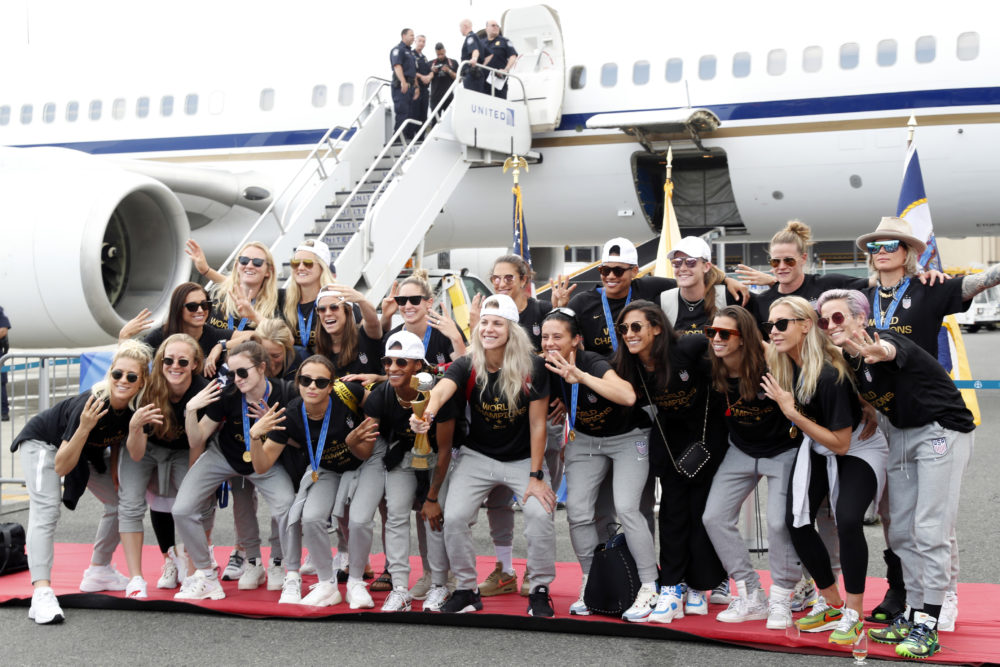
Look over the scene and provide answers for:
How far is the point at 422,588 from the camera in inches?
216

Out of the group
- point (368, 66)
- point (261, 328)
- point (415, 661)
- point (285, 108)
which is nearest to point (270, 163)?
point (285, 108)

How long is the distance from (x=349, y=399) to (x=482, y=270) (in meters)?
14.8

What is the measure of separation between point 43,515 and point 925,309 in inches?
179

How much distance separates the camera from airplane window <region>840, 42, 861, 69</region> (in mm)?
10602

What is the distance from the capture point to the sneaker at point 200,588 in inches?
212

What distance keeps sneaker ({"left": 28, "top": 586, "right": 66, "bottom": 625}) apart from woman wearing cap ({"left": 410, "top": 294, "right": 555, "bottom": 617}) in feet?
6.24

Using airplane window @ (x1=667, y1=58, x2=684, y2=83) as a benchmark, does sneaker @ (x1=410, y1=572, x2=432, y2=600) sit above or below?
below

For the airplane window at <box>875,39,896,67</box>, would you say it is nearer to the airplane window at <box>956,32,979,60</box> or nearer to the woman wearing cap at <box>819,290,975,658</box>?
the airplane window at <box>956,32,979,60</box>

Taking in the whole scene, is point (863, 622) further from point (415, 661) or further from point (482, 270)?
point (482, 270)

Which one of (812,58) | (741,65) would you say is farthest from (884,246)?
(741,65)

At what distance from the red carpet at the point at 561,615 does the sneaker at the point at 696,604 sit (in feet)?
0.21

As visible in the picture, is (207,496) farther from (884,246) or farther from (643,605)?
(884,246)

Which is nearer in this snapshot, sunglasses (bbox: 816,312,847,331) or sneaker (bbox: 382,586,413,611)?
sunglasses (bbox: 816,312,847,331)

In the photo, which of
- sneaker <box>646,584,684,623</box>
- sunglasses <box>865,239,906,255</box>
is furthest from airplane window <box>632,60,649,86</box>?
sneaker <box>646,584,684,623</box>
